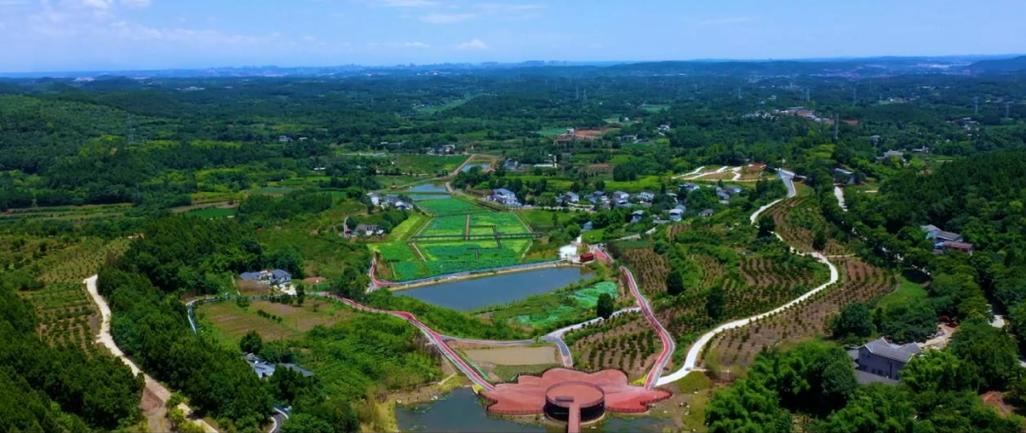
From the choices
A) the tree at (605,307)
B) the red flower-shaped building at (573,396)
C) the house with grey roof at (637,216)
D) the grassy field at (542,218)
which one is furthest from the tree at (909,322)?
the grassy field at (542,218)

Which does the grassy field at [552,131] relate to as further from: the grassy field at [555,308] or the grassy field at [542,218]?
the grassy field at [555,308]

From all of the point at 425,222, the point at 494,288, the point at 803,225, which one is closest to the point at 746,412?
the point at 494,288

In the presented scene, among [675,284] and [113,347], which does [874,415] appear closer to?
[675,284]

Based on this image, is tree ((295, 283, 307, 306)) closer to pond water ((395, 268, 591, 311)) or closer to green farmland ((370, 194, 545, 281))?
pond water ((395, 268, 591, 311))

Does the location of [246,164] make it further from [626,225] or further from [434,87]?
[434,87]

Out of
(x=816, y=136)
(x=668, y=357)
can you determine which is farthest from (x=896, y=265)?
(x=816, y=136)

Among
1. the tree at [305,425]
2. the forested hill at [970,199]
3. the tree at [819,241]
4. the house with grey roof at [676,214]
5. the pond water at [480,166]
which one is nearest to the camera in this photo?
the tree at [305,425]
